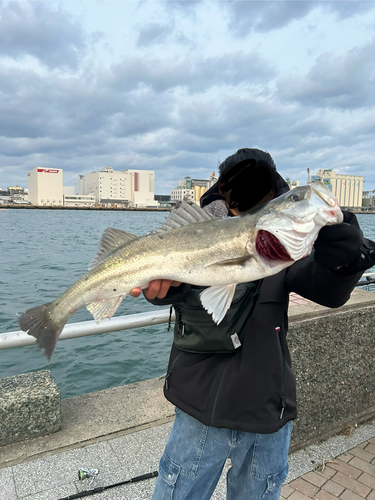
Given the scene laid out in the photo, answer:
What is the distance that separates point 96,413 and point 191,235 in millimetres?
2816

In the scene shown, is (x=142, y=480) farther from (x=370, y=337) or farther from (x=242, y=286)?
(x=370, y=337)

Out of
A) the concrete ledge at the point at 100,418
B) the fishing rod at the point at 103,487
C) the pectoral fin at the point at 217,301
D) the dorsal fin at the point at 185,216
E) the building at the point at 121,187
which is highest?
the building at the point at 121,187

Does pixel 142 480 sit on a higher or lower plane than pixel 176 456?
lower

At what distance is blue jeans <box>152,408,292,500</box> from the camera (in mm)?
2262

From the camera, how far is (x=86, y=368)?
857 centimetres

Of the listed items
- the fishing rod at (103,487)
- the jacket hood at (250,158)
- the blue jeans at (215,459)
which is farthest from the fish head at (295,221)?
the fishing rod at (103,487)

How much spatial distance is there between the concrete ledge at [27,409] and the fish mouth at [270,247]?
109 inches

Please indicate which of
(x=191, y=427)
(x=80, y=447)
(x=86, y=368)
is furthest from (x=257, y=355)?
(x=86, y=368)

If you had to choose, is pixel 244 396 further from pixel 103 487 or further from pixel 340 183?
pixel 340 183

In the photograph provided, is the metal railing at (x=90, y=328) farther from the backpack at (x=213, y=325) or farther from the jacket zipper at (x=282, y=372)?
the jacket zipper at (x=282, y=372)

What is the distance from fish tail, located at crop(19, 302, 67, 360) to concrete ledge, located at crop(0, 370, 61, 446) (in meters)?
1.44

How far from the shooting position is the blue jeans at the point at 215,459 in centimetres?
226

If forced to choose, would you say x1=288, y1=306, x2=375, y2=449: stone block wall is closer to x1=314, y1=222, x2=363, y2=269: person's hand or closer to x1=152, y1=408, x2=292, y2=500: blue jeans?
x1=152, y1=408, x2=292, y2=500: blue jeans

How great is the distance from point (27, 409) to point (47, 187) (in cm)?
16019
